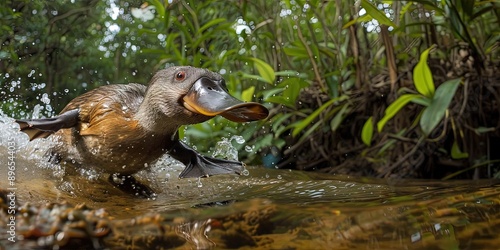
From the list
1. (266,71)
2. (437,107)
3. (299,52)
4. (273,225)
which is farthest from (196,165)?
(299,52)

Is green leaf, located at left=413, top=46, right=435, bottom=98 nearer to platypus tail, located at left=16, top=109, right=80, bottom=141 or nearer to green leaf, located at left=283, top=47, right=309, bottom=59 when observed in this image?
green leaf, located at left=283, top=47, right=309, bottom=59

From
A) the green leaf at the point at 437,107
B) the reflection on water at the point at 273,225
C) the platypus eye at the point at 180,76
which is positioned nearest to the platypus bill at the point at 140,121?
the platypus eye at the point at 180,76

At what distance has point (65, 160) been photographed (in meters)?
2.05

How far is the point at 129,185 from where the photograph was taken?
1.97m

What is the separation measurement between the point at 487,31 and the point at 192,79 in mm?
2327

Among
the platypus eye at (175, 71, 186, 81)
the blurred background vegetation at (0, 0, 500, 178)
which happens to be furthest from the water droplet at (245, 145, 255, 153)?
the platypus eye at (175, 71, 186, 81)

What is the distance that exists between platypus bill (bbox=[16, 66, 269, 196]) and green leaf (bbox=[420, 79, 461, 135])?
3.01 feet

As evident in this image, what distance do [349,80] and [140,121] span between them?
2020mm

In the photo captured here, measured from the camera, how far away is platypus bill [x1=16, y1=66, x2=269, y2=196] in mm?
1601

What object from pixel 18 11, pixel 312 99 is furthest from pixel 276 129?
pixel 18 11

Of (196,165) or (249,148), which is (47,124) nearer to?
(196,165)

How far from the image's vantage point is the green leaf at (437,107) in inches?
95.0

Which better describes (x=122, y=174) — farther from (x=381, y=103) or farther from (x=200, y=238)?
(x=381, y=103)

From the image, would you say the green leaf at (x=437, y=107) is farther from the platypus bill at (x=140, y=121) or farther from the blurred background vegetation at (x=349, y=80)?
the platypus bill at (x=140, y=121)
